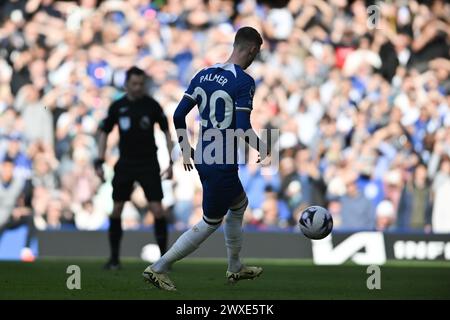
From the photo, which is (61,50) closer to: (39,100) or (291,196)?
(39,100)

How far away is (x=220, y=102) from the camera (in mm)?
9859

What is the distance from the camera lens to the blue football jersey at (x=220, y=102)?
984 centimetres

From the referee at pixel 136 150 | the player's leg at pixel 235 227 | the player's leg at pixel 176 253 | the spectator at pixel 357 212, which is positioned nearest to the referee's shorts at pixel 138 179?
the referee at pixel 136 150

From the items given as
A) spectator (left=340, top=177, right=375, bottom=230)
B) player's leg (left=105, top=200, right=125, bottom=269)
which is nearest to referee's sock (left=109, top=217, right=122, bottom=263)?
player's leg (left=105, top=200, right=125, bottom=269)

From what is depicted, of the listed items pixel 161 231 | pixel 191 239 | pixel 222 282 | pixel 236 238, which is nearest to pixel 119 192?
pixel 161 231

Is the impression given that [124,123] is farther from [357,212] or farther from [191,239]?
[357,212]

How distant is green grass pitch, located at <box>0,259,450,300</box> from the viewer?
9.90 meters

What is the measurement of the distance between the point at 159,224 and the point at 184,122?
13.1ft

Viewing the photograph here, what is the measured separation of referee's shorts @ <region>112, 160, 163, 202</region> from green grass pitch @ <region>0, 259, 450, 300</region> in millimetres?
977

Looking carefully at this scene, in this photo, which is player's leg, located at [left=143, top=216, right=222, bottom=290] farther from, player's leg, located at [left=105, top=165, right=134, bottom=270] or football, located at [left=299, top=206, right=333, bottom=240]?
player's leg, located at [left=105, top=165, right=134, bottom=270]

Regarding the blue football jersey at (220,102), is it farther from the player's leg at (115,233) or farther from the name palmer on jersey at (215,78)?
the player's leg at (115,233)

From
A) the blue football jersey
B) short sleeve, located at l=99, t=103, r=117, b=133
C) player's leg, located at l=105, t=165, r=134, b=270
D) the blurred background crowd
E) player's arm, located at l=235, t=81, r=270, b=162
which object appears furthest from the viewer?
the blurred background crowd

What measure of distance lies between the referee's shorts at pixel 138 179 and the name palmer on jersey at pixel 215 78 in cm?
388
